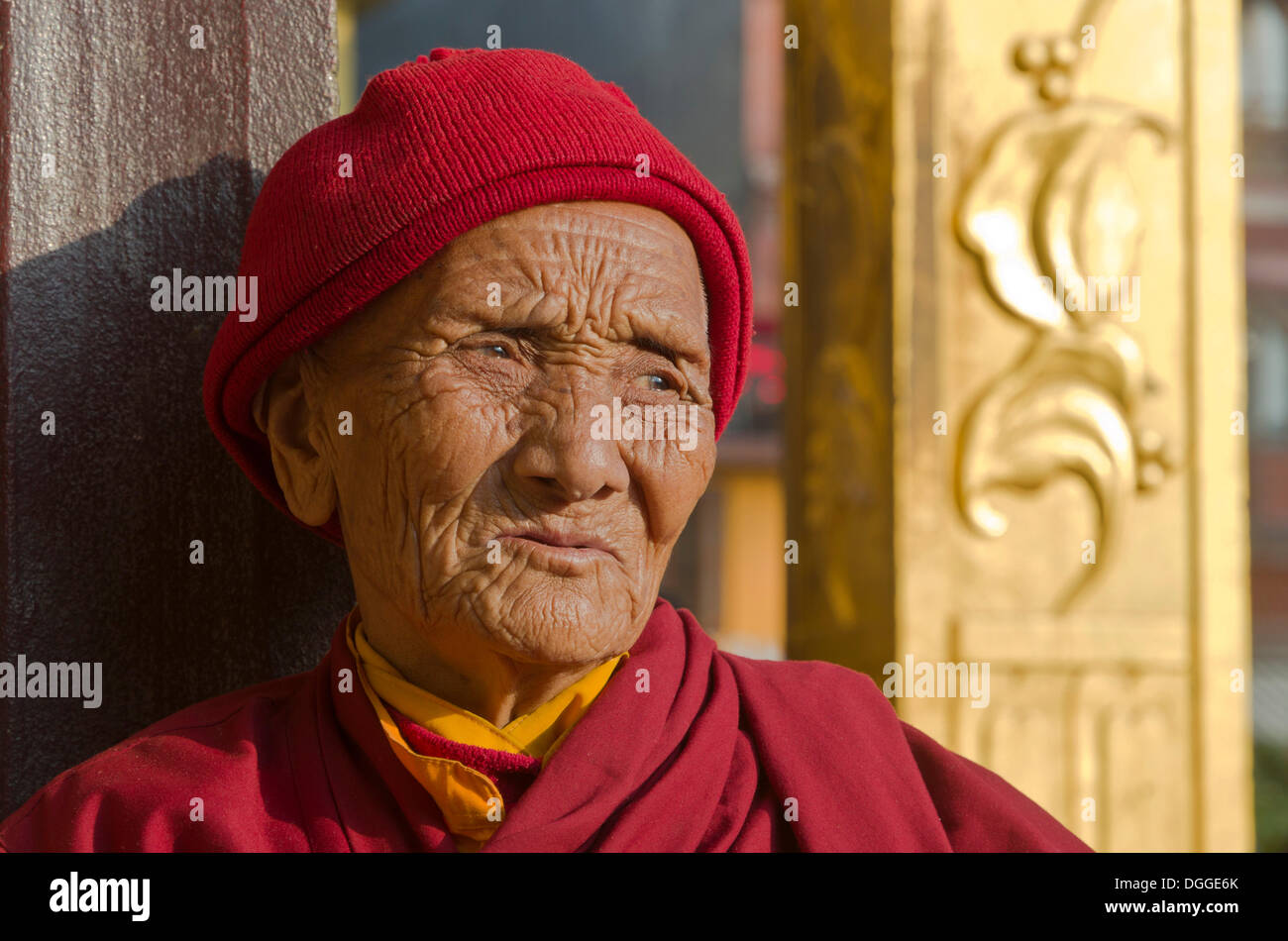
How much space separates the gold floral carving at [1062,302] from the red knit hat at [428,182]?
1.24m

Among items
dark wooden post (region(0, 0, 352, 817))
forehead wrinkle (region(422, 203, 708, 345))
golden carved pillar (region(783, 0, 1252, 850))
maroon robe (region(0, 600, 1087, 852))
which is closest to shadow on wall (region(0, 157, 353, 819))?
dark wooden post (region(0, 0, 352, 817))

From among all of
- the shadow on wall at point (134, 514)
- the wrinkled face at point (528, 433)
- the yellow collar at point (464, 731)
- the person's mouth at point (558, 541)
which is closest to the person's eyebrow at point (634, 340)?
the wrinkled face at point (528, 433)

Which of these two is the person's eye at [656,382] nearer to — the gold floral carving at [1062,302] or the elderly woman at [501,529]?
the elderly woman at [501,529]

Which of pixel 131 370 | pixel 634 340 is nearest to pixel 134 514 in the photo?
pixel 131 370

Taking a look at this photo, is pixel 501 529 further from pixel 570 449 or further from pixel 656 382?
pixel 656 382

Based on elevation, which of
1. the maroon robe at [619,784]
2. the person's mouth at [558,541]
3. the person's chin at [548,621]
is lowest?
the maroon robe at [619,784]

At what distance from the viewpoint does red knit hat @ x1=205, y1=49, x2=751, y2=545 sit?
1149 millimetres

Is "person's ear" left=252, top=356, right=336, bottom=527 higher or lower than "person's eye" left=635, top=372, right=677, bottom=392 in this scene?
lower

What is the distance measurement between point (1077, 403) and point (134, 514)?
1705 mm

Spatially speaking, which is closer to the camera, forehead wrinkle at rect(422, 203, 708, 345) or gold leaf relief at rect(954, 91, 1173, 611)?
forehead wrinkle at rect(422, 203, 708, 345)

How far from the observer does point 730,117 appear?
35.6 feet

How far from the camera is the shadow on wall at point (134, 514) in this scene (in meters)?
1.43

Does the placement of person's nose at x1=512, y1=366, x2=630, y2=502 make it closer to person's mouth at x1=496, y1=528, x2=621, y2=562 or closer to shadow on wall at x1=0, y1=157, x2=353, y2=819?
person's mouth at x1=496, y1=528, x2=621, y2=562

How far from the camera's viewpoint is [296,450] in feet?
4.24
